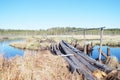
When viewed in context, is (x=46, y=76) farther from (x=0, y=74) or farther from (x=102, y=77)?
(x=102, y=77)

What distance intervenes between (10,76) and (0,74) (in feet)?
1.33

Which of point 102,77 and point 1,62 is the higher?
point 1,62

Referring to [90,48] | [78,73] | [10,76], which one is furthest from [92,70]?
[90,48]

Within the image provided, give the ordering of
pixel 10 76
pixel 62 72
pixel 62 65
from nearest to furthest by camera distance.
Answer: pixel 10 76
pixel 62 72
pixel 62 65

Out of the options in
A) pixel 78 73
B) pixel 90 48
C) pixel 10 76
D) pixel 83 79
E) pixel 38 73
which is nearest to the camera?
pixel 10 76

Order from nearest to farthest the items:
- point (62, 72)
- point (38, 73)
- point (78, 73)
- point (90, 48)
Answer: point (38, 73) < point (78, 73) < point (62, 72) < point (90, 48)

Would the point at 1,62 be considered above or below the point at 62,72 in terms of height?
above

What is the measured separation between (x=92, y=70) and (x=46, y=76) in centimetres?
216

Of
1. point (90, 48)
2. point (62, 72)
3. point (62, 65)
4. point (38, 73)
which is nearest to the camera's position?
point (38, 73)

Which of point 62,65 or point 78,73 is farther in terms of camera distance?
point 62,65

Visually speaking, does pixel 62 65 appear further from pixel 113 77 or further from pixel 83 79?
pixel 113 77

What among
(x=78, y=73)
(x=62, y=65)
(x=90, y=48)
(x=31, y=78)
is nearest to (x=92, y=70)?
(x=78, y=73)

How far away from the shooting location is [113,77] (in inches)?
271

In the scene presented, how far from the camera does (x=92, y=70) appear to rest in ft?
26.9
